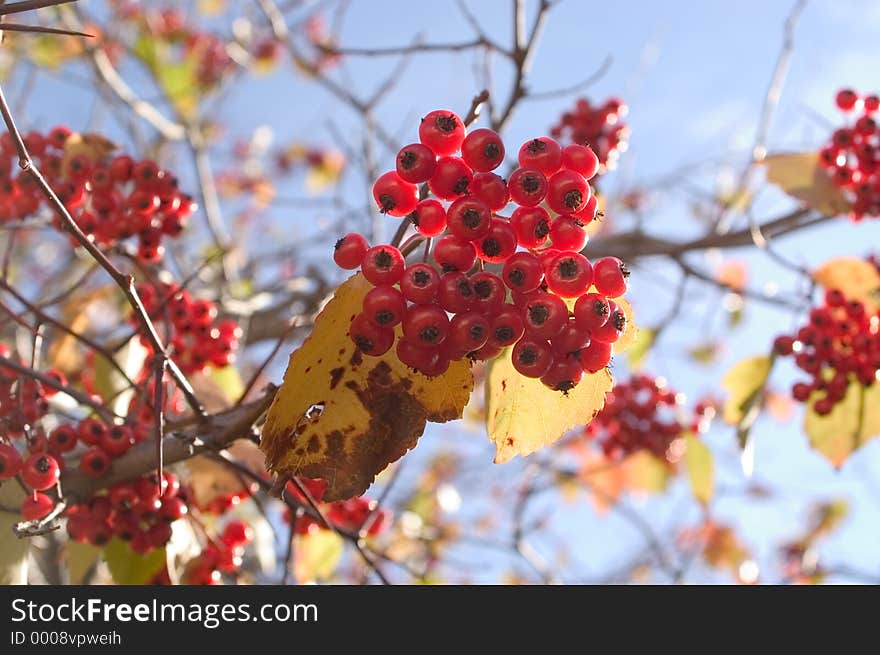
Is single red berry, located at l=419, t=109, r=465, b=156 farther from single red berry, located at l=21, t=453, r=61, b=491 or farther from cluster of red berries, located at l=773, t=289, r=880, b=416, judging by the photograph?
cluster of red berries, located at l=773, t=289, r=880, b=416

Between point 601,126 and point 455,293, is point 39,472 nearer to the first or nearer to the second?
point 455,293

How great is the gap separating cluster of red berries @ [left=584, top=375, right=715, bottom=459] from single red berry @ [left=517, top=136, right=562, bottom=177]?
308cm

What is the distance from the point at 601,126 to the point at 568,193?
8.16 feet

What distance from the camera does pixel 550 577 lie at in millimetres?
5203

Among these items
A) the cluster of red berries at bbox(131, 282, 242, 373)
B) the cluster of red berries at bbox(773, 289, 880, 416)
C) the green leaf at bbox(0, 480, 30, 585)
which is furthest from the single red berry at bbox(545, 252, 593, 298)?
the cluster of red berries at bbox(773, 289, 880, 416)

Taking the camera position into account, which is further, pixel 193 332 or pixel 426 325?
pixel 193 332

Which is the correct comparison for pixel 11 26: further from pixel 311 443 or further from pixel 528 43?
pixel 528 43

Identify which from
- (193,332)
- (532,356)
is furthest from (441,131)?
(193,332)

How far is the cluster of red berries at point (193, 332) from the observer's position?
3.12 m

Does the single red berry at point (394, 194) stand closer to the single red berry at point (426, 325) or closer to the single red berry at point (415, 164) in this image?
the single red berry at point (415, 164)

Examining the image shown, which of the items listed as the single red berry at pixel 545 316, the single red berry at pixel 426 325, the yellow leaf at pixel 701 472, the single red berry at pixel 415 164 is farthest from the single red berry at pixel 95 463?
the yellow leaf at pixel 701 472

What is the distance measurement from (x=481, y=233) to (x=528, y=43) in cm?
180

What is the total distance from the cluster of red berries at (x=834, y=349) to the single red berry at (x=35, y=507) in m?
2.95

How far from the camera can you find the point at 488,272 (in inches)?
72.2
